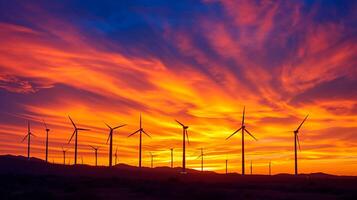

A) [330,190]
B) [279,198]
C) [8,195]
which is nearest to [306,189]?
[330,190]

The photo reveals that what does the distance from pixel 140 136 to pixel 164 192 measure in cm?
9919

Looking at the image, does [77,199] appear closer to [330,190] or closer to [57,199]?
[57,199]

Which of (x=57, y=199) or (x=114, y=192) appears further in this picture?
(x=114, y=192)

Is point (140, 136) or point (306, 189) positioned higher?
point (140, 136)

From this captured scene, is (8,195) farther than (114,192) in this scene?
No

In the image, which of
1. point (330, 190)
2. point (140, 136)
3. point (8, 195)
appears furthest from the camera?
point (140, 136)

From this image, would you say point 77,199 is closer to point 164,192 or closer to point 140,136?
point 164,192

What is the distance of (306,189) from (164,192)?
30900mm

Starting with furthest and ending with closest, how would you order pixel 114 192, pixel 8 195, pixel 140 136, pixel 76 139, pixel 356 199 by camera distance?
pixel 76 139 → pixel 140 136 → pixel 114 192 → pixel 8 195 → pixel 356 199

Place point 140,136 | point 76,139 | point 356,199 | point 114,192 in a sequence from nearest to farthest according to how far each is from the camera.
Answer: point 356,199
point 114,192
point 140,136
point 76,139

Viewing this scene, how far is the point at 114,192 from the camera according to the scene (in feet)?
294

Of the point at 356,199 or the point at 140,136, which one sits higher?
the point at 140,136

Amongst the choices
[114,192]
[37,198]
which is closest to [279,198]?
[114,192]

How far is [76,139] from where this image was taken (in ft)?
648
